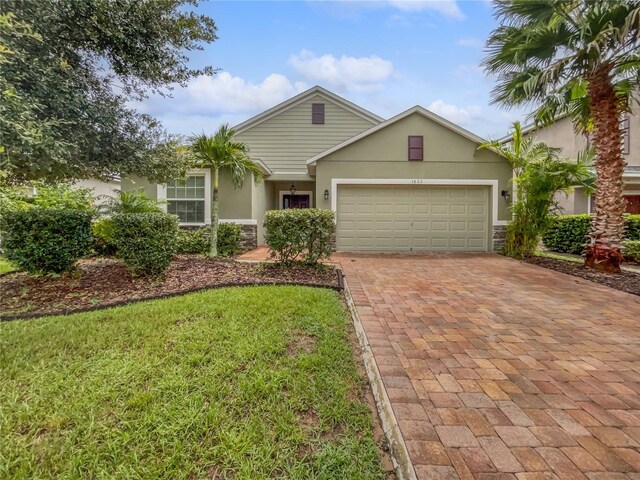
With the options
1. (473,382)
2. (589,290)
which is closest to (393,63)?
(589,290)

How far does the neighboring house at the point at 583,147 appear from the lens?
1278cm

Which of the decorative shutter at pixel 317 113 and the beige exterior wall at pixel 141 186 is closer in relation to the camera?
the beige exterior wall at pixel 141 186

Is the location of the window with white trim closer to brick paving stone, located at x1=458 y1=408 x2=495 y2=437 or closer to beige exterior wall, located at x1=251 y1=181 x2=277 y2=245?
beige exterior wall, located at x1=251 y1=181 x2=277 y2=245

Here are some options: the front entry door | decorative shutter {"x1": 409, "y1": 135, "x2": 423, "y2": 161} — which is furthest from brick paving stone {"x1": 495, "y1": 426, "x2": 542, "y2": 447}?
the front entry door

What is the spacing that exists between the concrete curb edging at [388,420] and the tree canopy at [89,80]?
15.8 feet

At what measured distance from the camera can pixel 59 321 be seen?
4.24 meters

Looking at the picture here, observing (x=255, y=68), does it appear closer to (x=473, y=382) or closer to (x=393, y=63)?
(x=393, y=63)

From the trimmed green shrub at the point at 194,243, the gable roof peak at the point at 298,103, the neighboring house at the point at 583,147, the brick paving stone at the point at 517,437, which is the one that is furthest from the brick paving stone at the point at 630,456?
the gable roof peak at the point at 298,103

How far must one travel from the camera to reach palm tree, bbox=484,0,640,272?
6.54 metres

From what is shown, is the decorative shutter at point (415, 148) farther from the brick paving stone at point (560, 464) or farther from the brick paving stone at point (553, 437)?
the brick paving stone at point (560, 464)

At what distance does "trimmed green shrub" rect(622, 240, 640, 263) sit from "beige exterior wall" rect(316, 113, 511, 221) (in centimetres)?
312

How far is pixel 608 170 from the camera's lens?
7328 mm

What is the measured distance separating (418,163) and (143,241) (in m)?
8.41

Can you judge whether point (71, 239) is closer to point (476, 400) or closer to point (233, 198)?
point (233, 198)
